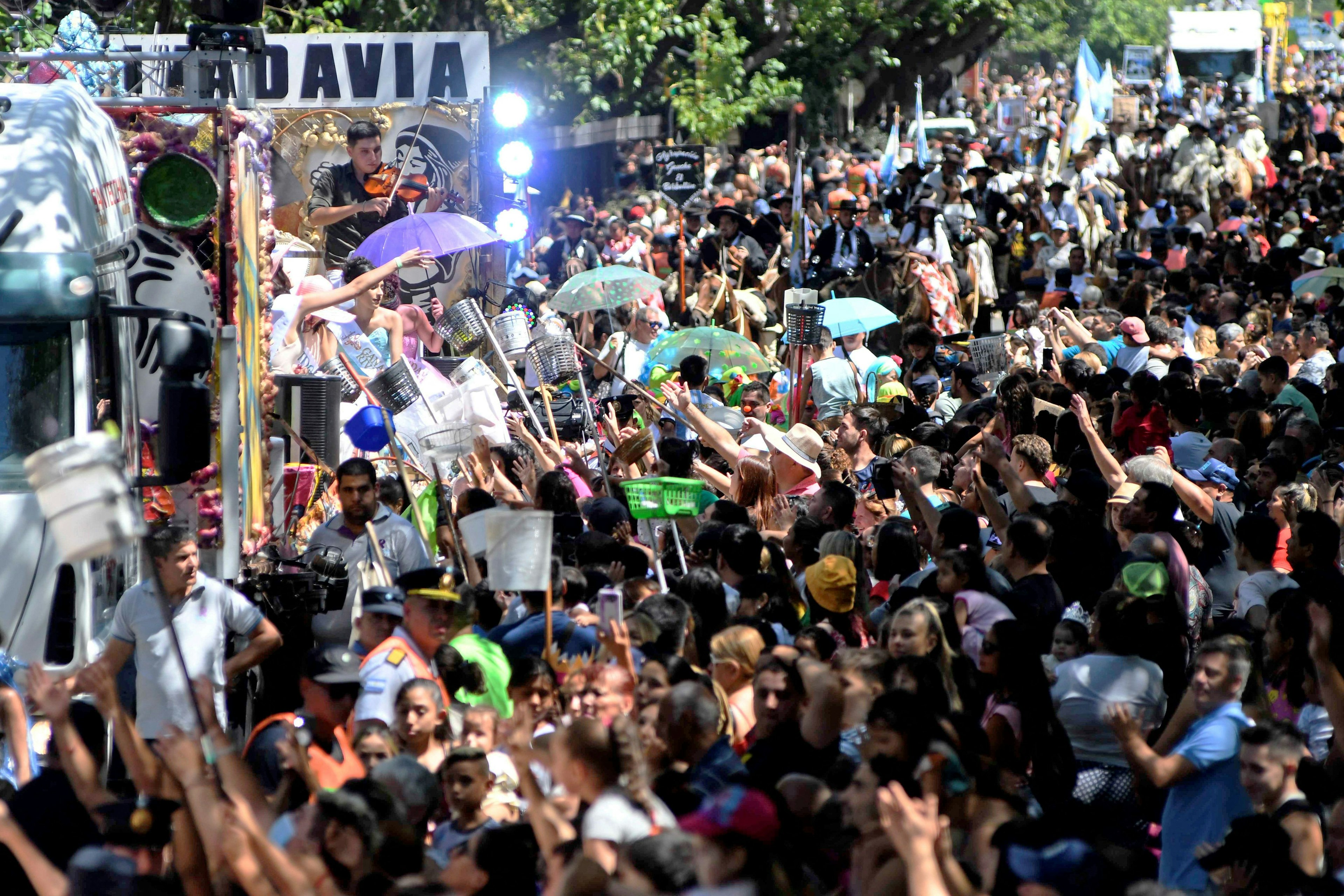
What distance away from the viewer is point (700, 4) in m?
33.0

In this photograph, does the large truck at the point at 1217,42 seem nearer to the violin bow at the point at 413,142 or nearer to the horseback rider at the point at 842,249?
the horseback rider at the point at 842,249

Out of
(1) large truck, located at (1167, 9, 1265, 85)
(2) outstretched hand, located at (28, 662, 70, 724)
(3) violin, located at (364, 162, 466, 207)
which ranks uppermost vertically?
(1) large truck, located at (1167, 9, 1265, 85)

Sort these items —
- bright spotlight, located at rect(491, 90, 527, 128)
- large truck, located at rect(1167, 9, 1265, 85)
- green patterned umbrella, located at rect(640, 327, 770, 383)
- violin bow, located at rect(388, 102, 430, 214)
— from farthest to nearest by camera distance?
1. large truck, located at rect(1167, 9, 1265, 85)
2. bright spotlight, located at rect(491, 90, 527, 128)
3. violin bow, located at rect(388, 102, 430, 214)
4. green patterned umbrella, located at rect(640, 327, 770, 383)

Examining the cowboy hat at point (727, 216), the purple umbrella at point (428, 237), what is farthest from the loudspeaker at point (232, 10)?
the cowboy hat at point (727, 216)

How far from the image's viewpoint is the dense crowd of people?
4680mm

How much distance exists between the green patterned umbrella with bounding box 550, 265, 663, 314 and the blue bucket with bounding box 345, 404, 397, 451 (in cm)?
471

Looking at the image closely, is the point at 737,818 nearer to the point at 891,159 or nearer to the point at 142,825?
the point at 142,825

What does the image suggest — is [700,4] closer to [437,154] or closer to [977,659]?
[437,154]

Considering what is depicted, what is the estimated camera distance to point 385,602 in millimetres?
6871

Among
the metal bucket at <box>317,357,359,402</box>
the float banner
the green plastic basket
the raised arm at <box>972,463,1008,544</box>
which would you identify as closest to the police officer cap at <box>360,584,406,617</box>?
the green plastic basket

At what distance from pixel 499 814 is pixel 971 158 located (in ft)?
75.0

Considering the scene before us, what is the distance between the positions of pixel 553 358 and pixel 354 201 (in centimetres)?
333

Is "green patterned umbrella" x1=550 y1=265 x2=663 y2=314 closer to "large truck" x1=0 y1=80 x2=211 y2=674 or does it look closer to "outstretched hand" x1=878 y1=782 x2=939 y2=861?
"large truck" x1=0 y1=80 x2=211 y2=674

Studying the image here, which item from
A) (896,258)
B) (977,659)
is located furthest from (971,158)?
(977,659)
